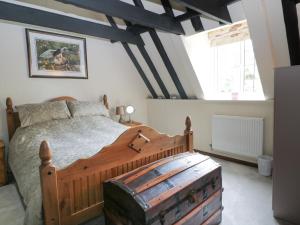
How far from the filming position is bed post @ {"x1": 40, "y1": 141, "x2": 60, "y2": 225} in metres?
1.30

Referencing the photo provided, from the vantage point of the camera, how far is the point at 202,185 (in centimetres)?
159

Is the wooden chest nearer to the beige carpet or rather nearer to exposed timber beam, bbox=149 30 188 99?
the beige carpet

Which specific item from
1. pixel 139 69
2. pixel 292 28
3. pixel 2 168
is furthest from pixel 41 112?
pixel 292 28

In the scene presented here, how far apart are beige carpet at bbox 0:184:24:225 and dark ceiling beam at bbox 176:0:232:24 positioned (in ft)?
8.38

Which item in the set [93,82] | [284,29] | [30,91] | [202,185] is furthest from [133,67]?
[202,185]

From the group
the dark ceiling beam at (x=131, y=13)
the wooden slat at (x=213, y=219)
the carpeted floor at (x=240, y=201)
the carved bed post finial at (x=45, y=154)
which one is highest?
the dark ceiling beam at (x=131, y=13)

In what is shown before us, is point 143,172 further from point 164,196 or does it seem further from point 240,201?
point 240,201

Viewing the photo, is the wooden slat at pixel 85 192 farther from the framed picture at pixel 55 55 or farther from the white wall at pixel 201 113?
the white wall at pixel 201 113

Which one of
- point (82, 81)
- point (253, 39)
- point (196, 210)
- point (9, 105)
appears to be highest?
point (253, 39)

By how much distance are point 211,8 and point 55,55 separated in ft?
7.79

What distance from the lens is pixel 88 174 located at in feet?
5.03

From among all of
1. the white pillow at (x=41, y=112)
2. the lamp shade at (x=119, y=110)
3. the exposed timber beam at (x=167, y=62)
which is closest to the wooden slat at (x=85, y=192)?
the white pillow at (x=41, y=112)

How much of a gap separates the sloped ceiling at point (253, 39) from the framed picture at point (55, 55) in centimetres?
44

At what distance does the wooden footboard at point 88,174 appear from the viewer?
133 cm
